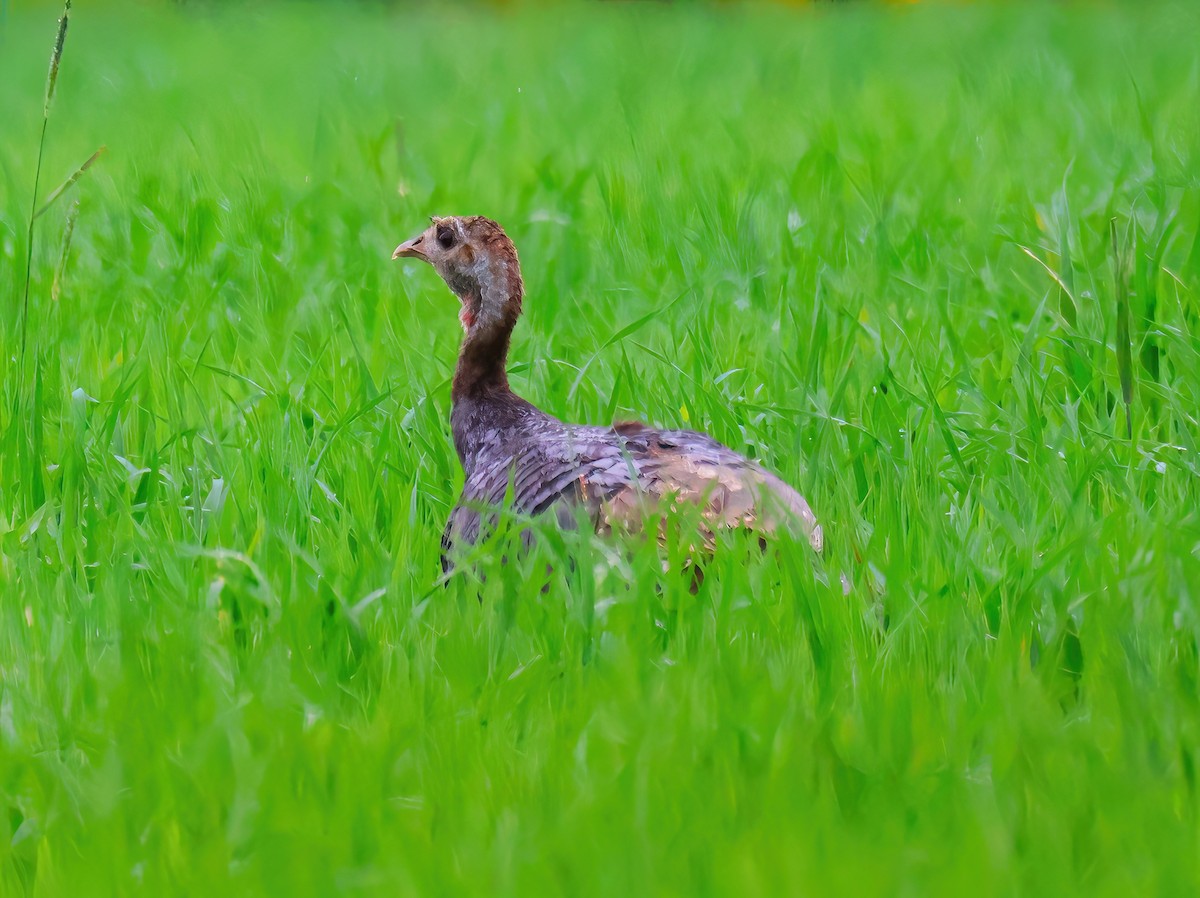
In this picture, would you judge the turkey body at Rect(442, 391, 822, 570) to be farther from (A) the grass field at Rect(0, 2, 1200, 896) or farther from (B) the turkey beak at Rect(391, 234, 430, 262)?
(B) the turkey beak at Rect(391, 234, 430, 262)

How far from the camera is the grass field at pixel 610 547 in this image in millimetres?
2244

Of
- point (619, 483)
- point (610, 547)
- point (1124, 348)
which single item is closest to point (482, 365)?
point (619, 483)

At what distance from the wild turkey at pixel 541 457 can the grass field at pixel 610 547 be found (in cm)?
13

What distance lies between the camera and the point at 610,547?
3023 mm

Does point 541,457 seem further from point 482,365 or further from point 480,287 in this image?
point 480,287

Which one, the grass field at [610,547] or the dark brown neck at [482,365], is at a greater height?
the dark brown neck at [482,365]

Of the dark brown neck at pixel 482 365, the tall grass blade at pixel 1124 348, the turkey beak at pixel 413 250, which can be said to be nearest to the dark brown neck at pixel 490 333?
the dark brown neck at pixel 482 365

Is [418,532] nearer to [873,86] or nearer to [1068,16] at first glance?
[873,86]

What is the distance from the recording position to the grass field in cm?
224

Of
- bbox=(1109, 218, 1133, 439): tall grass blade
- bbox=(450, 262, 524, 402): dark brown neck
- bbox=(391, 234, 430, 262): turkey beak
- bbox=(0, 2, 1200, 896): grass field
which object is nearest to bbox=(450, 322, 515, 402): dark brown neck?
bbox=(450, 262, 524, 402): dark brown neck

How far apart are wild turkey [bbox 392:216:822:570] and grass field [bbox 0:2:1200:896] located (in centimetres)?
13

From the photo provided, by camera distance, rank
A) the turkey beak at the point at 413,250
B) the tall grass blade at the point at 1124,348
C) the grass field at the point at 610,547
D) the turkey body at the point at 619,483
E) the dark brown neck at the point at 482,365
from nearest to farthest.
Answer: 1. the grass field at the point at 610,547
2. the turkey body at the point at 619,483
3. the dark brown neck at the point at 482,365
4. the tall grass blade at the point at 1124,348
5. the turkey beak at the point at 413,250

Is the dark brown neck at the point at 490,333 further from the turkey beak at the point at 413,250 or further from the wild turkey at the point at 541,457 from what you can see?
the turkey beak at the point at 413,250

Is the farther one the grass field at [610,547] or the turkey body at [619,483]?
the turkey body at [619,483]
